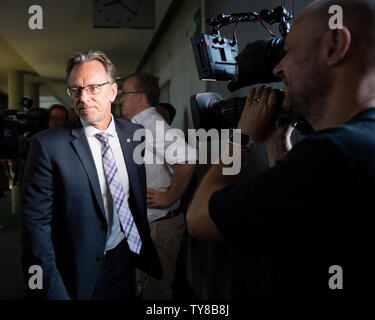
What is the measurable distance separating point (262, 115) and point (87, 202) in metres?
0.70

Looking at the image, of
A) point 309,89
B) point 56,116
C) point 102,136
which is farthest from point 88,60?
point 56,116

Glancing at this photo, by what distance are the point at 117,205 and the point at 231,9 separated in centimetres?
99

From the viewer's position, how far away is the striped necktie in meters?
1.18

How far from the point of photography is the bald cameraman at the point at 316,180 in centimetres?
50

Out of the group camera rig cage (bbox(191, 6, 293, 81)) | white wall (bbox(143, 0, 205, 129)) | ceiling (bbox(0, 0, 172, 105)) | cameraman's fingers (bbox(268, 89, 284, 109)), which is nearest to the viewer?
cameraman's fingers (bbox(268, 89, 284, 109))

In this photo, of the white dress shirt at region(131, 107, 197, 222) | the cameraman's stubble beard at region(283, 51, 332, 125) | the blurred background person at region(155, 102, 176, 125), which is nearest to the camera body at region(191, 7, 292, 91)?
Result: the cameraman's stubble beard at region(283, 51, 332, 125)

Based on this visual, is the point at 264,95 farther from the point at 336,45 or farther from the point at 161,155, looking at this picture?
the point at 161,155

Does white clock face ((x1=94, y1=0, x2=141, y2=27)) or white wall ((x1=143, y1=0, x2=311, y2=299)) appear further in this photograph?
white clock face ((x1=94, y1=0, x2=141, y2=27))

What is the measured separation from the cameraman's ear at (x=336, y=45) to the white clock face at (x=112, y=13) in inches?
85.3

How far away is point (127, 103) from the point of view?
1.91 m

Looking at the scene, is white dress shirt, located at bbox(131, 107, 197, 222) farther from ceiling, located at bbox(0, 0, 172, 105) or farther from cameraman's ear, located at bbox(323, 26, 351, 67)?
ceiling, located at bbox(0, 0, 172, 105)

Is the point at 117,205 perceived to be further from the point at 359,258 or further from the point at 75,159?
the point at 359,258

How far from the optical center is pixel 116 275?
4.08 ft

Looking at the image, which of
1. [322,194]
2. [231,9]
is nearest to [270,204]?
[322,194]
